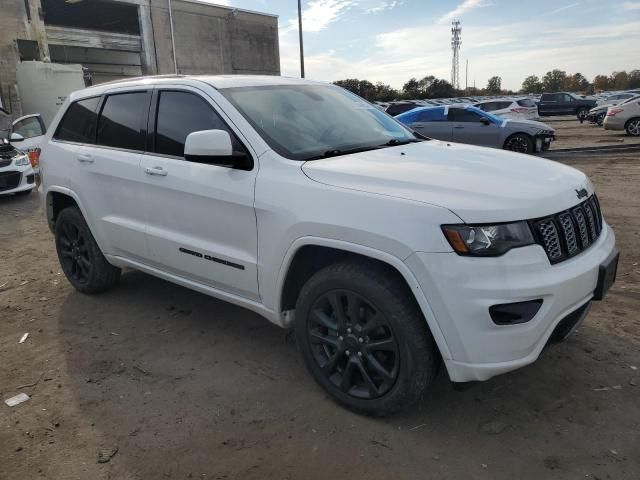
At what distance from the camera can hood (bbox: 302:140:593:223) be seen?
8.00 ft

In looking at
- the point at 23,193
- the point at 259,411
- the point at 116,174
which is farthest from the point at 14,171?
the point at 259,411

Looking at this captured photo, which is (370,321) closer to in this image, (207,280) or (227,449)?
(227,449)

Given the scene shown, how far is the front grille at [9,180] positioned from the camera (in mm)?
9922

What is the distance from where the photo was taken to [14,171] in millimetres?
10062

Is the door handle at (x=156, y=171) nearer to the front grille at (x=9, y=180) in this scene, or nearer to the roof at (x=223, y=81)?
the roof at (x=223, y=81)

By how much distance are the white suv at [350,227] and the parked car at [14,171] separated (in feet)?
22.8

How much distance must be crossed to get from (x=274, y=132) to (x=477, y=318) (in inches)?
64.7

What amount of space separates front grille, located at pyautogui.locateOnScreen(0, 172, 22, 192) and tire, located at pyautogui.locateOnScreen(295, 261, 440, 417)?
359 inches

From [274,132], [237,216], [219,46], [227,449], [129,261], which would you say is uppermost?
[219,46]

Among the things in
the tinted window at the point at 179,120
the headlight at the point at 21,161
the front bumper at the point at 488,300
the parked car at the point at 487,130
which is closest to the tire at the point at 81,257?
the tinted window at the point at 179,120

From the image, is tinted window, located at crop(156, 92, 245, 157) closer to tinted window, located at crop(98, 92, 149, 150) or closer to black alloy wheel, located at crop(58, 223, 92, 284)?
tinted window, located at crop(98, 92, 149, 150)

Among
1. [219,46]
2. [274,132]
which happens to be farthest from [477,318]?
[219,46]

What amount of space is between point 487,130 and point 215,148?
38.6 feet

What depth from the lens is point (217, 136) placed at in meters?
2.99
